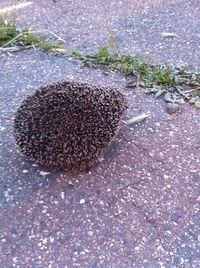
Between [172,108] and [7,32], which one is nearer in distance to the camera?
[172,108]

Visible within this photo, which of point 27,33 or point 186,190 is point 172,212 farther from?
point 27,33

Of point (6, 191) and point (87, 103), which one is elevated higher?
point (87, 103)

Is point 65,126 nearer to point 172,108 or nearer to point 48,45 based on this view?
point 172,108

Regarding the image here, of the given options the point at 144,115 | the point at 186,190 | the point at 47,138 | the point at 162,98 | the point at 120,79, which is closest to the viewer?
the point at 47,138

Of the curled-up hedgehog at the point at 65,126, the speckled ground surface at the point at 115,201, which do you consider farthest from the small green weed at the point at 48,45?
the curled-up hedgehog at the point at 65,126

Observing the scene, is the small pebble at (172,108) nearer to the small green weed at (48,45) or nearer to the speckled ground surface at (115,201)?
the speckled ground surface at (115,201)

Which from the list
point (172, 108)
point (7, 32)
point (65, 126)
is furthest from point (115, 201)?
point (7, 32)

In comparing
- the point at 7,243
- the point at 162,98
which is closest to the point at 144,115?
the point at 162,98

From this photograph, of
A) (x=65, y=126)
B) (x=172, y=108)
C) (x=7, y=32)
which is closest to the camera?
(x=65, y=126)
